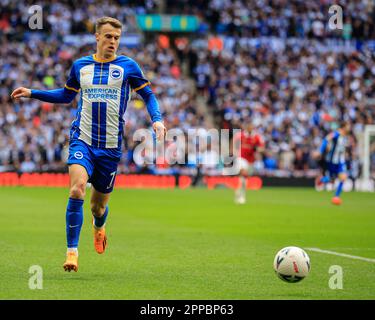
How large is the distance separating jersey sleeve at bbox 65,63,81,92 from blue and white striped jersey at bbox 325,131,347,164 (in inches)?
638

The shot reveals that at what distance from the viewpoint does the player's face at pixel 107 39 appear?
9.64 metres

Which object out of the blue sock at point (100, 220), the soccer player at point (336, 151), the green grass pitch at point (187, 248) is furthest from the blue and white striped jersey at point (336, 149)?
the blue sock at point (100, 220)

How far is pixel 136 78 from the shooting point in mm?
9945

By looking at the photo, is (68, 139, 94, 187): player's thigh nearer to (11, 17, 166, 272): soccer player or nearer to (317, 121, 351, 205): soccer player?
(11, 17, 166, 272): soccer player

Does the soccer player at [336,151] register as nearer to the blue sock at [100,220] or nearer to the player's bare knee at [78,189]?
the blue sock at [100,220]

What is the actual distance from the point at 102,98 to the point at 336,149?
16.6 metres

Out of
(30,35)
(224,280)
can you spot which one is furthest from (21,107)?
(224,280)

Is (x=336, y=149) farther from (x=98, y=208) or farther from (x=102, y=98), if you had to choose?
(x=102, y=98)

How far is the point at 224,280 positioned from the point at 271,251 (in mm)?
3179

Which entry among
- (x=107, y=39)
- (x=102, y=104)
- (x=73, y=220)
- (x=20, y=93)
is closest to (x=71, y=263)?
(x=73, y=220)

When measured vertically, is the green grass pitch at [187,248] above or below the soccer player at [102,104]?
below

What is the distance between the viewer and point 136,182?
3319 cm

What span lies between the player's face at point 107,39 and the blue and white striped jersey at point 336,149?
646 inches
